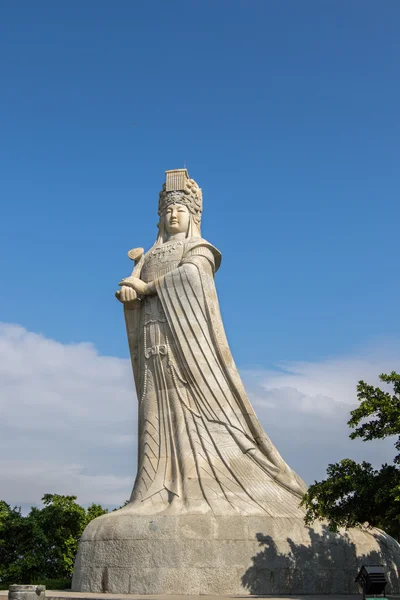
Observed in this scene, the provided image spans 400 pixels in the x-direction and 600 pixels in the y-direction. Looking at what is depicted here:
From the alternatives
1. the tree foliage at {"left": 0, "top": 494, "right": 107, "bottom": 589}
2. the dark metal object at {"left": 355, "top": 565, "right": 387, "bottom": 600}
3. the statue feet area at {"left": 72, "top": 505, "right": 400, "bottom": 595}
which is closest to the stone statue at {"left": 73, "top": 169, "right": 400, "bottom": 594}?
the statue feet area at {"left": 72, "top": 505, "right": 400, "bottom": 595}

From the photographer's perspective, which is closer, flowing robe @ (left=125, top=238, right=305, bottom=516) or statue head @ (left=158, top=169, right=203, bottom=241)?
flowing robe @ (left=125, top=238, right=305, bottom=516)

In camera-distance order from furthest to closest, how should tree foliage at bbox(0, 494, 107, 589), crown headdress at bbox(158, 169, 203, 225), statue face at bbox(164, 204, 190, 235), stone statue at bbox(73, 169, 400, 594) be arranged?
1. tree foliage at bbox(0, 494, 107, 589)
2. crown headdress at bbox(158, 169, 203, 225)
3. statue face at bbox(164, 204, 190, 235)
4. stone statue at bbox(73, 169, 400, 594)

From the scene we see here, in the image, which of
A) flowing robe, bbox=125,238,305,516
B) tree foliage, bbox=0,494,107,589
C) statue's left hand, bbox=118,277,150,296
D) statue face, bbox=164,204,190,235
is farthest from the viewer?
tree foliage, bbox=0,494,107,589

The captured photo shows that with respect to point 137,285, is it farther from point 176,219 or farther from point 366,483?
point 366,483

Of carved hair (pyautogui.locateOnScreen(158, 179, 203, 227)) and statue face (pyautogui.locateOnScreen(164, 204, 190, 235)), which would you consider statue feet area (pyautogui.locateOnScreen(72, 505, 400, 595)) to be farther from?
carved hair (pyautogui.locateOnScreen(158, 179, 203, 227))

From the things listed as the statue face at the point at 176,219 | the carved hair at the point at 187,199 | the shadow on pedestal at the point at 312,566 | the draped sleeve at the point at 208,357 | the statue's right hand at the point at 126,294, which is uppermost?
the carved hair at the point at 187,199

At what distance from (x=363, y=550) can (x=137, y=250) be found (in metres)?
8.27

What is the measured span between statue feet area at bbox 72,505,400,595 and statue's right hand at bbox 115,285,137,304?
4714mm

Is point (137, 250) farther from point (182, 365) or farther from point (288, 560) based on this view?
point (288, 560)

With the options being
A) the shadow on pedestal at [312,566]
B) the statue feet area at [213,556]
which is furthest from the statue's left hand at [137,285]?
the shadow on pedestal at [312,566]

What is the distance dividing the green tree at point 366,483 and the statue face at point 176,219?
6.48 metres

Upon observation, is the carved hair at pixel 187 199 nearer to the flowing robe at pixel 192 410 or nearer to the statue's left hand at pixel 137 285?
the flowing robe at pixel 192 410

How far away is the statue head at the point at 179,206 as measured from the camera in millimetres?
16078

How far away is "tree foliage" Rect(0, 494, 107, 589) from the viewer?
2400cm
